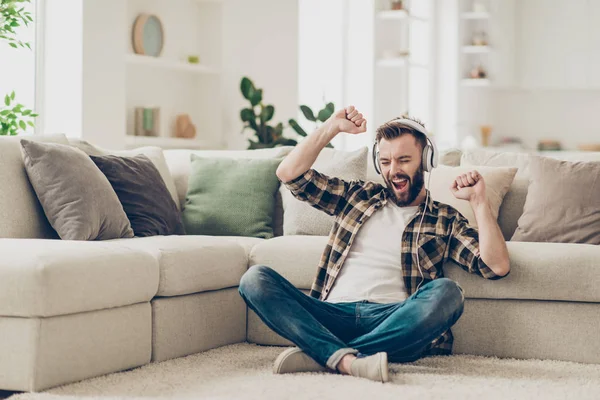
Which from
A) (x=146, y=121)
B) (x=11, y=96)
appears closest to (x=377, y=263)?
(x=11, y=96)

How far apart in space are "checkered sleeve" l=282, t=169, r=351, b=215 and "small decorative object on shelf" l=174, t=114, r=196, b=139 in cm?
384

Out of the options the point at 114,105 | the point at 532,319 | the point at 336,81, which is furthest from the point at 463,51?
the point at 532,319

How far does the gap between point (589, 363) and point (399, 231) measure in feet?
2.71

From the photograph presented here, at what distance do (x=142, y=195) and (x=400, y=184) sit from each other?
131 centimetres

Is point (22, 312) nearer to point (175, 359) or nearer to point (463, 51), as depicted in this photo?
point (175, 359)

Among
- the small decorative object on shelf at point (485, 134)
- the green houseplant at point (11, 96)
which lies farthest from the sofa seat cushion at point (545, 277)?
the small decorative object on shelf at point (485, 134)

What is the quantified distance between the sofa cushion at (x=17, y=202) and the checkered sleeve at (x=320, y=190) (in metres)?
1.00

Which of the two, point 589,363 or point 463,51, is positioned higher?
point 463,51

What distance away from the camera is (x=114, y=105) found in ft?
19.1

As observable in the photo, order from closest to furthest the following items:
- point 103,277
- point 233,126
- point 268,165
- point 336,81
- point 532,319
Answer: point 103,277 < point 532,319 < point 268,165 < point 233,126 < point 336,81

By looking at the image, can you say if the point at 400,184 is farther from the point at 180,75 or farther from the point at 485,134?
the point at 485,134

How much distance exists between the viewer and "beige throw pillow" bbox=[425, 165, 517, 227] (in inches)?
152

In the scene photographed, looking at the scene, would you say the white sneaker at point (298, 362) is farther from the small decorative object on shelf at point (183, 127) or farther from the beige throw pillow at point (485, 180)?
the small decorative object on shelf at point (183, 127)

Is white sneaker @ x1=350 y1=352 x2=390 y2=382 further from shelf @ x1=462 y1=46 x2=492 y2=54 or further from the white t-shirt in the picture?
shelf @ x1=462 y1=46 x2=492 y2=54
